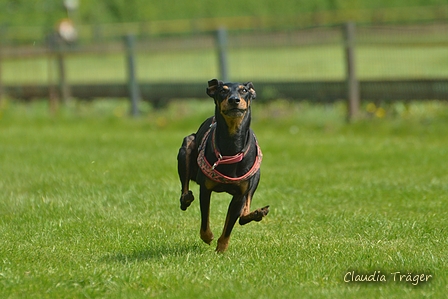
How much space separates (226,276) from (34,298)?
1.24 meters

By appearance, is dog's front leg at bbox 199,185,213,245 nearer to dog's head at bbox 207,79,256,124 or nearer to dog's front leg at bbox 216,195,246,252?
dog's front leg at bbox 216,195,246,252

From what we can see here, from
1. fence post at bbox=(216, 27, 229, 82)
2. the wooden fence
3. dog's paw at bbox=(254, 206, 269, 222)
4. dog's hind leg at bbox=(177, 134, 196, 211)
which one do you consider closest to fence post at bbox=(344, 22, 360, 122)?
the wooden fence

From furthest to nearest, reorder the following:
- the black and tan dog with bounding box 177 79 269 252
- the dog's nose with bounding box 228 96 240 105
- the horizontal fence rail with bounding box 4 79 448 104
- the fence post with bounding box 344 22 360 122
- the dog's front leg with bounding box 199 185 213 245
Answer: the fence post with bounding box 344 22 360 122 < the horizontal fence rail with bounding box 4 79 448 104 < the dog's front leg with bounding box 199 185 213 245 < the black and tan dog with bounding box 177 79 269 252 < the dog's nose with bounding box 228 96 240 105

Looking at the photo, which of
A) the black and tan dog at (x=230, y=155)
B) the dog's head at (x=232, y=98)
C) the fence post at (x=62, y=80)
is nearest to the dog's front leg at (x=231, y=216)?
the black and tan dog at (x=230, y=155)

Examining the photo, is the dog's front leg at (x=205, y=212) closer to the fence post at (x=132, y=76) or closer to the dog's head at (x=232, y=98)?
the dog's head at (x=232, y=98)

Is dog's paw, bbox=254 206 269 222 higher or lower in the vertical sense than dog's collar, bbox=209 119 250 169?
lower

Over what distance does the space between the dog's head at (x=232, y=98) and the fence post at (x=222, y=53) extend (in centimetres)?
956

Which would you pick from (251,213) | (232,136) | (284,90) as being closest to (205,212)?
(251,213)

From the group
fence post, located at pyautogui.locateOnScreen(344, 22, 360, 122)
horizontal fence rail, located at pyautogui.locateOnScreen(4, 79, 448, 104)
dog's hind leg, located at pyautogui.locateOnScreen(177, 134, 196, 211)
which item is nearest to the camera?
dog's hind leg, located at pyautogui.locateOnScreen(177, 134, 196, 211)

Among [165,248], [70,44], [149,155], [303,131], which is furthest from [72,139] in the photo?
[165,248]

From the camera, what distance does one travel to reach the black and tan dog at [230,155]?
6.26m

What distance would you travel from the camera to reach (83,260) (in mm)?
6375

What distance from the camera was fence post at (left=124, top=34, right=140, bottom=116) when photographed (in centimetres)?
1741

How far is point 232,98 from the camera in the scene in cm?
611
